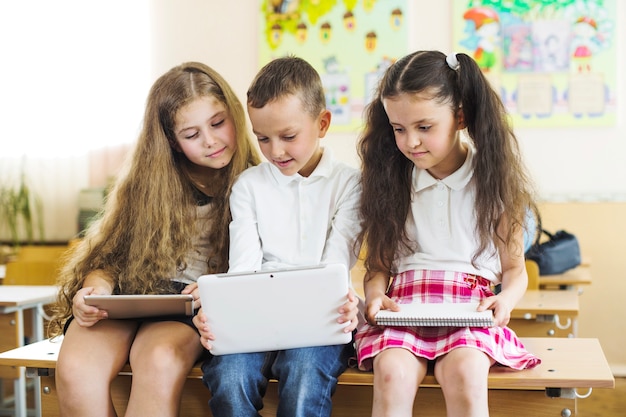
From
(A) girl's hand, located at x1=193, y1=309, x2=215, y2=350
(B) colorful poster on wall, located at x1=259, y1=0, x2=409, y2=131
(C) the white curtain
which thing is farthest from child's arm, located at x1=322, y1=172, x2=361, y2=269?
(C) the white curtain

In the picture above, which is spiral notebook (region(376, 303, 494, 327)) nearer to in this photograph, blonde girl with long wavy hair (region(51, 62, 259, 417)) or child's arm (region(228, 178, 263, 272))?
child's arm (region(228, 178, 263, 272))

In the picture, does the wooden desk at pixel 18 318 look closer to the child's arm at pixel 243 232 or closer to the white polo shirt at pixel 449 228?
the child's arm at pixel 243 232

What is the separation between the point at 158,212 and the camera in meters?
1.90

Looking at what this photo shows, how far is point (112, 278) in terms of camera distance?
1891 mm

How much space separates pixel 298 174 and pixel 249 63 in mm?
2622

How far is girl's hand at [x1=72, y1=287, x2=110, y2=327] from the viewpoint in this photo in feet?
5.53

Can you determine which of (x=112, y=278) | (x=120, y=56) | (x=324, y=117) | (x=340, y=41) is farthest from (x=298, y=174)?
(x=120, y=56)

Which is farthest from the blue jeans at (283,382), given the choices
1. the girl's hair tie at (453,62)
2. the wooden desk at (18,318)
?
the wooden desk at (18,318)

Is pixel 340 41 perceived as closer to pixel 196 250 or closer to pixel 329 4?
pixel 329 4

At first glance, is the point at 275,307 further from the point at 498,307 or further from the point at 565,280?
the point at 565,280

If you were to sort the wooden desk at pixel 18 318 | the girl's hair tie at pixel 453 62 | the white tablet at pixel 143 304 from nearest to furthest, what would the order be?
the white tablet at pixel 143 304
the girl's hair tie at pixel 453 62
the wooden desk at pixel 18 318

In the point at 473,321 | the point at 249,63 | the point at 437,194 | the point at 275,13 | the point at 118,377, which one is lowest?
the point at 118,377

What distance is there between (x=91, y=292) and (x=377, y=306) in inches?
25.7

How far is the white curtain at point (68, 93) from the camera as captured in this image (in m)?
4.47
